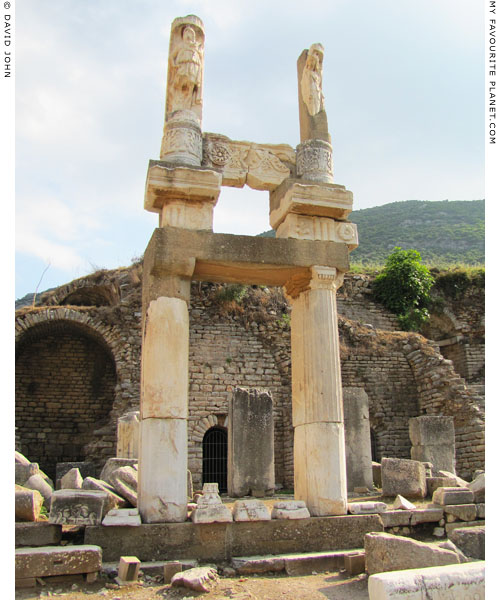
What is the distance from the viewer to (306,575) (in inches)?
228

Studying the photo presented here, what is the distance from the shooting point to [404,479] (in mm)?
9242

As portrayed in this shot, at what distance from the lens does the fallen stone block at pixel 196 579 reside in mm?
4906

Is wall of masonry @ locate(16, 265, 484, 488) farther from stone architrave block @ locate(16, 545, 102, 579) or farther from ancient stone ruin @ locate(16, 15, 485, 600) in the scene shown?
stone architrave block @ locate(16, 545, 102, 579)

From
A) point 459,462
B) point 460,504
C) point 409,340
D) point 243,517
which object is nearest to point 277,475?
point 459,462

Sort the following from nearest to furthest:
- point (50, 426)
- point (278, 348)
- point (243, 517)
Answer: point (243, 517)
point (278, 348)
point (50, 426)

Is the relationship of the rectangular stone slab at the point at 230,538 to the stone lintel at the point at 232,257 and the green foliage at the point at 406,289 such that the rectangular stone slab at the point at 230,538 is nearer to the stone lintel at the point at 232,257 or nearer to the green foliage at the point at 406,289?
the stone lintel at the point at 232,257

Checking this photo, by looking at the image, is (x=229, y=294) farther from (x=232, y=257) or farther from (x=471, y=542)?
(x=471, y=542)

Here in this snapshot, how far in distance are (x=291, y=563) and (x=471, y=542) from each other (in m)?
1.86

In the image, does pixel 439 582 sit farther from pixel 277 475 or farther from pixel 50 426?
pixel 50 426

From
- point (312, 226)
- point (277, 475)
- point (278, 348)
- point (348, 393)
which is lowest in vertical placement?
point (277, 475)

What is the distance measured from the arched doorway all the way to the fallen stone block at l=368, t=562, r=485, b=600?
11911 millimetres

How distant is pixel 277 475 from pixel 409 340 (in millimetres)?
6240

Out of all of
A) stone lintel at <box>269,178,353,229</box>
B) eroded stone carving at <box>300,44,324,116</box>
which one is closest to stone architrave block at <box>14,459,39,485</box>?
stone lintel at <box>269,178,353,229</box>

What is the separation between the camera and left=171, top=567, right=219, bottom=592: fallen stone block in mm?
4906
